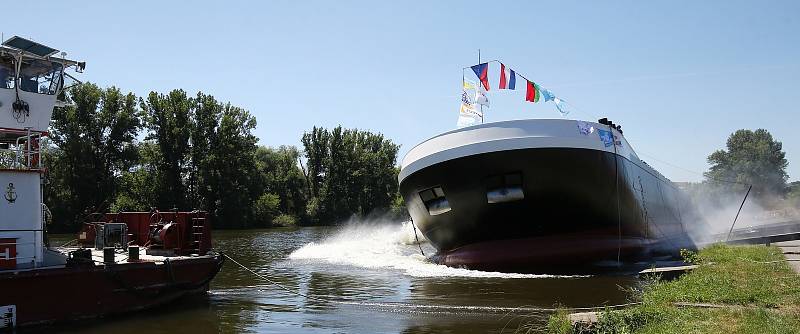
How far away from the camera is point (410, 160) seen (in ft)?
64.7

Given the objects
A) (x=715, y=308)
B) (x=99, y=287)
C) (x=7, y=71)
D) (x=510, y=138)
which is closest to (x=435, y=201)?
(x=510, y=138)

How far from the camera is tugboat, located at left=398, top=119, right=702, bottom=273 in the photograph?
55.4 feet

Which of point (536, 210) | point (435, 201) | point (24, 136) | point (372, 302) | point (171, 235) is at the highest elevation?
point (24, 136)

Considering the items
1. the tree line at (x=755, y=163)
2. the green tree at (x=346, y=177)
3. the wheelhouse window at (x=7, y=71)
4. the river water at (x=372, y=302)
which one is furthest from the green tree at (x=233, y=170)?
the tree line at (x=755, y=163)

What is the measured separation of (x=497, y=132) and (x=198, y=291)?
28.6ft

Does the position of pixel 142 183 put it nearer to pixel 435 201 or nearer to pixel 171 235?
pixel 435 201

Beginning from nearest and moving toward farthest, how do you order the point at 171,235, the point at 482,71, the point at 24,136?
the point at 24,136 → the point at 171,235 → the point at 482,71

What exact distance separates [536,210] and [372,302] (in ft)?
20.8

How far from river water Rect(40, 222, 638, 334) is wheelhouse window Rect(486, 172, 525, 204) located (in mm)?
2032

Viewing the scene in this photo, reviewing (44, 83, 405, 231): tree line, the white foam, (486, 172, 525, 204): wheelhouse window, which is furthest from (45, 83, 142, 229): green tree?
(486, 172, 525, 204): wheelhouse window

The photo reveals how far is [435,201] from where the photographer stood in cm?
1914

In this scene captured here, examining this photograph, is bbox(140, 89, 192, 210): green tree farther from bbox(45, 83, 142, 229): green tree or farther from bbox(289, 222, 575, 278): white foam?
bbox(289, 222, 575, 278): white foam

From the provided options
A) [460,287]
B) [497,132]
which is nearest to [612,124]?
[497,132]

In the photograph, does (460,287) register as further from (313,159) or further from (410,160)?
(313,159)
